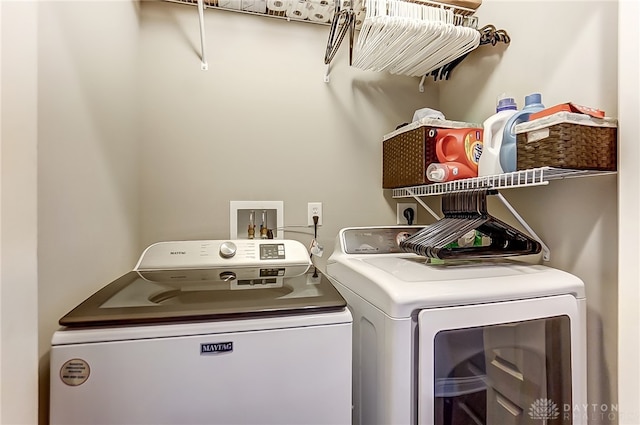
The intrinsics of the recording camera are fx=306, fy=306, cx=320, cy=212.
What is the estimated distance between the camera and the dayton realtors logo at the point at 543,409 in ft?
3.20

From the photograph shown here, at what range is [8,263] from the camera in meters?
0.55

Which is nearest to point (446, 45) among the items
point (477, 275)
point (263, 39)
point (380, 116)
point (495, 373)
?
point (380, 116)

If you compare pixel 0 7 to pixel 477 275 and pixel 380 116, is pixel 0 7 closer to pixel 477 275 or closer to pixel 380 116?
pixel 477 275

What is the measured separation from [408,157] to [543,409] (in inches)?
40.6

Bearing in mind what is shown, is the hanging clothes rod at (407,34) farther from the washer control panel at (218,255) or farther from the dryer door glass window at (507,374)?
the dryer door glass window at (507,374)

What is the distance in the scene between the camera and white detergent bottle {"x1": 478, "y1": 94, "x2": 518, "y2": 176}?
1.10 meters

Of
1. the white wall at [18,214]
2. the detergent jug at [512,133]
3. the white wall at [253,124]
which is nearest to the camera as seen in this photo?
the white wall at [18,214]

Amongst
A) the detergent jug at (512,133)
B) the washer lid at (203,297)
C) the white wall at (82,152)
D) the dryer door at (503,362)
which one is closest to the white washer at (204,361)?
the washer lid at (203,297)

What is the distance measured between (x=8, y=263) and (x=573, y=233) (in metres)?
1.55

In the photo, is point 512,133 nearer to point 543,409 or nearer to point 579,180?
point 579,180

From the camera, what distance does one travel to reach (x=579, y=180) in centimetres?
105

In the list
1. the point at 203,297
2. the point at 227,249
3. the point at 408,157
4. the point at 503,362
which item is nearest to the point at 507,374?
the point at 503,362

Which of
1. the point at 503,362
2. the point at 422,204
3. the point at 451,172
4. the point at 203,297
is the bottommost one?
the point at 503,362

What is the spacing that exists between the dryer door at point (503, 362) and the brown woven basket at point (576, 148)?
401 mm
